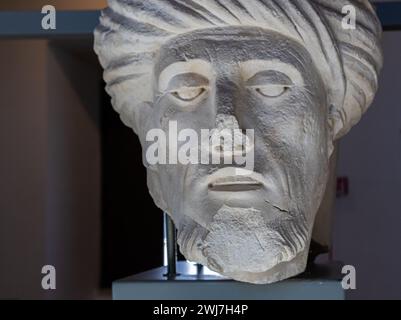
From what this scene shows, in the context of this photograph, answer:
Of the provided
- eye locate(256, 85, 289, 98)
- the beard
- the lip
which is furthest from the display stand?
eye locate(256, 85, 289, 98)

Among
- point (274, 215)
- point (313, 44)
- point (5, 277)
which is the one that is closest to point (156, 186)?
point (274, 215)

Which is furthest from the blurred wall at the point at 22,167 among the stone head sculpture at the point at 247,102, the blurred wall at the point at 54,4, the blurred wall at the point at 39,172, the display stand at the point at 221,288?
the stone head sculpture at the point at 247,102

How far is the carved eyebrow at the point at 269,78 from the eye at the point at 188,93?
9 cm

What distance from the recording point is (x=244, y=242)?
1.27 m

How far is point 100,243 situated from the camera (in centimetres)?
355

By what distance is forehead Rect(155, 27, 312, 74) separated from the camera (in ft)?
4.41

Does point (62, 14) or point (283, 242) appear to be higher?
point (62, 14)

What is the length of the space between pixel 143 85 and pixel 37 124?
1.67 m

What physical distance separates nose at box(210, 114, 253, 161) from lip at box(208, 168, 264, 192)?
29 mm

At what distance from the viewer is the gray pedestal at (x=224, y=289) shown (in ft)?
4.60

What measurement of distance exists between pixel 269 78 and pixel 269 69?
0.02m

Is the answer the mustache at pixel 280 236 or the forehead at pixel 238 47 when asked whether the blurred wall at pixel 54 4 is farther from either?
the mustache at pixel 280 236

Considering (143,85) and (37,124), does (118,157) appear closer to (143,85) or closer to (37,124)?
(37,124)

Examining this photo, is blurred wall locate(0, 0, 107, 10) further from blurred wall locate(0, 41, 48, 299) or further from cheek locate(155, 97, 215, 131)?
cheek locate(155, 97, 215, 131)
